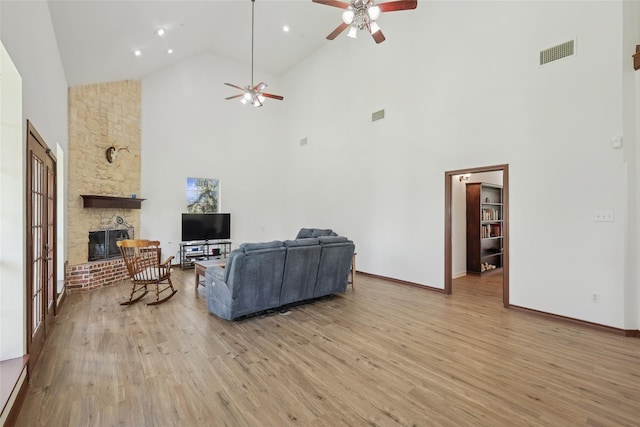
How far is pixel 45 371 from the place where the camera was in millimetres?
2643

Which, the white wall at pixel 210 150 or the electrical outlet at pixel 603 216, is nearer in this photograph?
the electrical outlet at pixel 603 216

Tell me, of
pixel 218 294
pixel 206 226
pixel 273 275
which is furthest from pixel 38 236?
pixel 206 226

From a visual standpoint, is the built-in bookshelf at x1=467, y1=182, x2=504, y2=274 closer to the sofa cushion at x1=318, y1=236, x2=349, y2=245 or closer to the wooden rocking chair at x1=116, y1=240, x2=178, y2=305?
the sofa cushion at x1=318, y1=236, x2=349, y2=245

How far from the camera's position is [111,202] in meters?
6.07

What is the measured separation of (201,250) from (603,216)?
7877mm

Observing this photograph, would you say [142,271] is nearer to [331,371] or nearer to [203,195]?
[331,371]

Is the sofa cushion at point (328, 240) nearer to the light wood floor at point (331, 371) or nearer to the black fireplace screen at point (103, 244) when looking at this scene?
the light wood floor at point (331, 371)

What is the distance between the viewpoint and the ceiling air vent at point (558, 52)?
3.88 meters

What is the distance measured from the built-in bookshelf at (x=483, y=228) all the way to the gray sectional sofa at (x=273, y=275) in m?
3.47

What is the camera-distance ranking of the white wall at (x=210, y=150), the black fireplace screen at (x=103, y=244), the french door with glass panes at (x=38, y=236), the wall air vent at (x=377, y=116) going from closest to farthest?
1. the french door with glass panes at (x=38, y=236)
2. the black fireplace screen at (x=103, y=244)
3. the wall air vent at (x=377, y=116)
4. the white wall at (x=210, y=150)

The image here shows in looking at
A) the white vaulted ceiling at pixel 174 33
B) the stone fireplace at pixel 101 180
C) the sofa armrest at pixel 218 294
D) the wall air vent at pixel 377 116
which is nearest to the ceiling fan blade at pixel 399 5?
the wall air vent at pixel 377 116

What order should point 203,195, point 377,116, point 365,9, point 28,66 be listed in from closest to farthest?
1. point 28,66
2. point 365,9
3. point 377,116
4. point 203,195

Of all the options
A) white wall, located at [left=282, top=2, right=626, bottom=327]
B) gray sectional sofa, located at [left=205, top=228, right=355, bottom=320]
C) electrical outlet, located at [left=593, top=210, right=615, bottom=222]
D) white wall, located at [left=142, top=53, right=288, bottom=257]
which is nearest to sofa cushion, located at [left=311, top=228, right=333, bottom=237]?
white wall, located at [left=282, top=2, right=626, bottom=327]

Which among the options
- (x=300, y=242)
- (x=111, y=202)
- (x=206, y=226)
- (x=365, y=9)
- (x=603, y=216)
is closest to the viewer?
(x=365, y=9)
